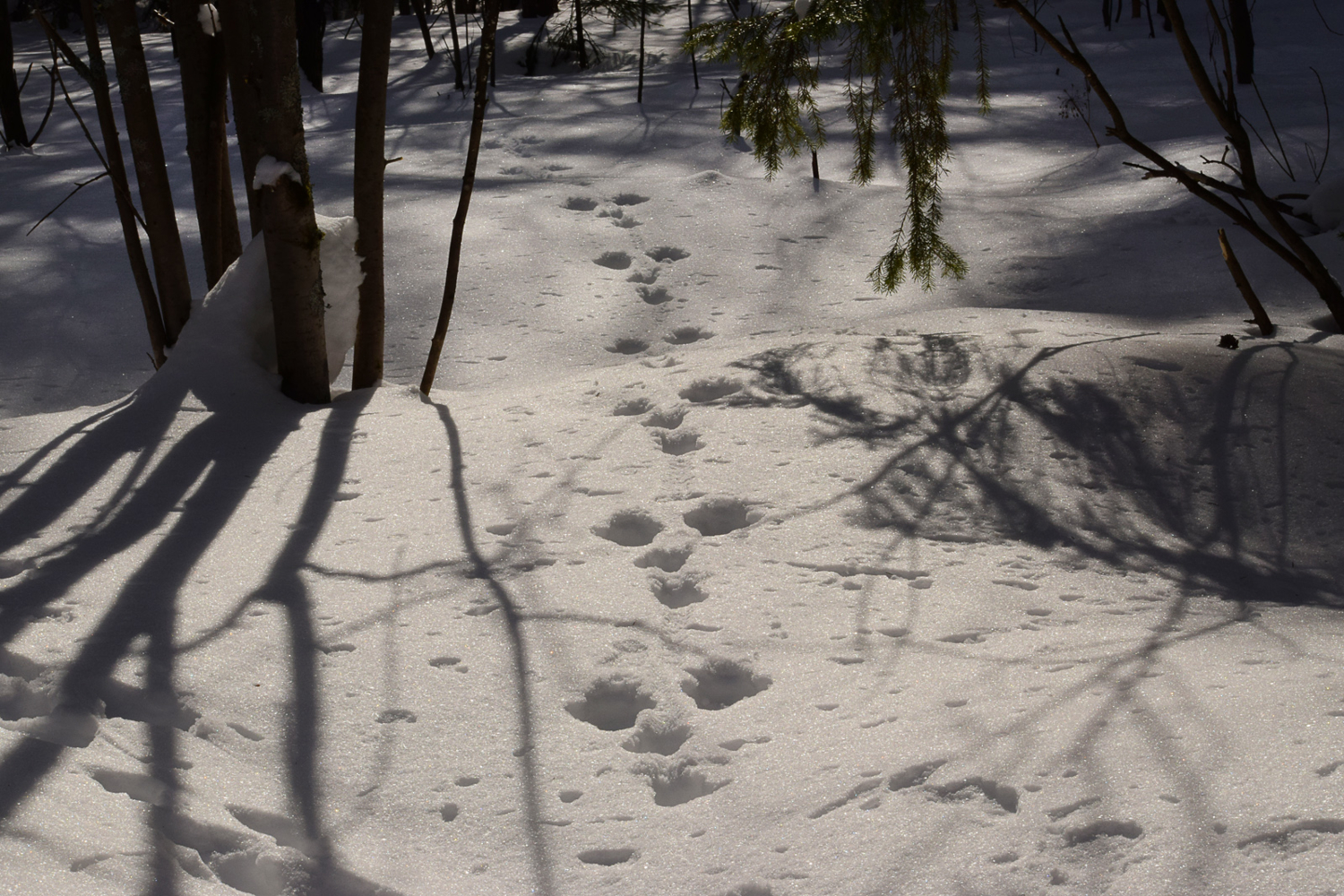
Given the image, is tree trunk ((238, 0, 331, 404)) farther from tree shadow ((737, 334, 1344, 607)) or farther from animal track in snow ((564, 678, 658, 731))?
animal track in snow ((564, 678, 658, 731))

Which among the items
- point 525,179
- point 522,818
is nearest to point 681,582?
point 522,818

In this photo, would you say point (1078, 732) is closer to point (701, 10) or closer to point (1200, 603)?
point (1200, 603)

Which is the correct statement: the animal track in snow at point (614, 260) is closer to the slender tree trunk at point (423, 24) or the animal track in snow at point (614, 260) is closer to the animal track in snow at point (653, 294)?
the animal track in snow at point (653, 294)

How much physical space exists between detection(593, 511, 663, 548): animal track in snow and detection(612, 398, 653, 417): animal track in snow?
769 millimetres

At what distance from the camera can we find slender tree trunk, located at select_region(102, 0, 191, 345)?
12.2ft

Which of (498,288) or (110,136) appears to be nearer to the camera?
(110,136)

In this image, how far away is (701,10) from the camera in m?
15.5

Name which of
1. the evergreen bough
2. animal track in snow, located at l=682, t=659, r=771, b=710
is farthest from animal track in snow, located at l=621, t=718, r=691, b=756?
the evergreen bough

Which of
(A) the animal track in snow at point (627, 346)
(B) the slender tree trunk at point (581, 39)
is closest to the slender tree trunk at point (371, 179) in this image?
(A) the animal track in snow at point (627, 346)

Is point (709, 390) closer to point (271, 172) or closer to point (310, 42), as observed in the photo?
point (271, 172)

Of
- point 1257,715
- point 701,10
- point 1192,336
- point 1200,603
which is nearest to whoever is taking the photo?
point 1257,715

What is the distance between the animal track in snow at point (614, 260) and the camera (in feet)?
20.0

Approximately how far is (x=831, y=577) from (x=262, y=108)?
8.24 feet

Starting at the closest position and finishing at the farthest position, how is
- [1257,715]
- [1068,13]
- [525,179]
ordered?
1. [1257,715]
2. [525,179]
3. [1068,13]
